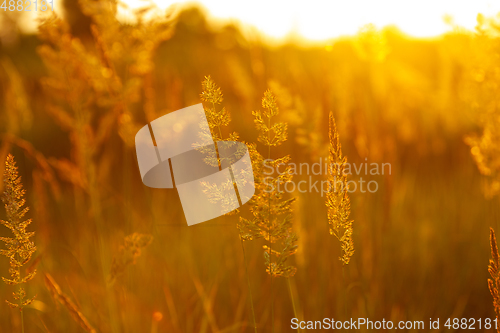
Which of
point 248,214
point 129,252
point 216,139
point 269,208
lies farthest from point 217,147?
point 248,214

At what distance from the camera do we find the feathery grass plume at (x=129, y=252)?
0.86 m

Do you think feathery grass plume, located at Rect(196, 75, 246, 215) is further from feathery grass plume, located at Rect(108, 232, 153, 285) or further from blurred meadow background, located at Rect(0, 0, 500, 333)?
feathery grass plume, located at Rect(108, 232, 153, 285)

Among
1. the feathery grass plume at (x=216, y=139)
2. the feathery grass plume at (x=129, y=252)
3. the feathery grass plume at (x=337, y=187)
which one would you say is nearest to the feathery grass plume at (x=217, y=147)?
the feathery grass plume at (x=216, y=139)

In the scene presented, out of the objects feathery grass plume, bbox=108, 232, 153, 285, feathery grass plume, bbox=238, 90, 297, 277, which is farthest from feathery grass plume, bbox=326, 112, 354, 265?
feathery grass plume, bbox=108, 232, 153, 285

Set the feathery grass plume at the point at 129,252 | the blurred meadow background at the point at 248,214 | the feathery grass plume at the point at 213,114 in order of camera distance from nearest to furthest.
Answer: the feathery grass plume at the point at 213,114
the feathery grass plume at the point at 129,252
the blurred meadow background at the point at 248,214

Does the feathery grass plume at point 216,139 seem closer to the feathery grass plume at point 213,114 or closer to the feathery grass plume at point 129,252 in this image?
the feathery grass plume at point 213,114

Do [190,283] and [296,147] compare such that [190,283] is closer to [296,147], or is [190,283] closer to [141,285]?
[141,285]

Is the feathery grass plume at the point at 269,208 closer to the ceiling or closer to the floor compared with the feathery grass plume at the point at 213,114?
closer to the floor

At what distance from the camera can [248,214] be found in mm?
2004

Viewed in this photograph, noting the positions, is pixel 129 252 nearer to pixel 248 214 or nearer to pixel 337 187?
pixel 337 187

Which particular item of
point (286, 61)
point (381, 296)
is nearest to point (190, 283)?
point (381, 296)

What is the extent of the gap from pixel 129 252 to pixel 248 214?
1.18 metres

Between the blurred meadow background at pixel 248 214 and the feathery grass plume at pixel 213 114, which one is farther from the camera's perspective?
the blurred meadow background at pixel 248 214

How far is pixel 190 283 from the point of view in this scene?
1.42 metres
